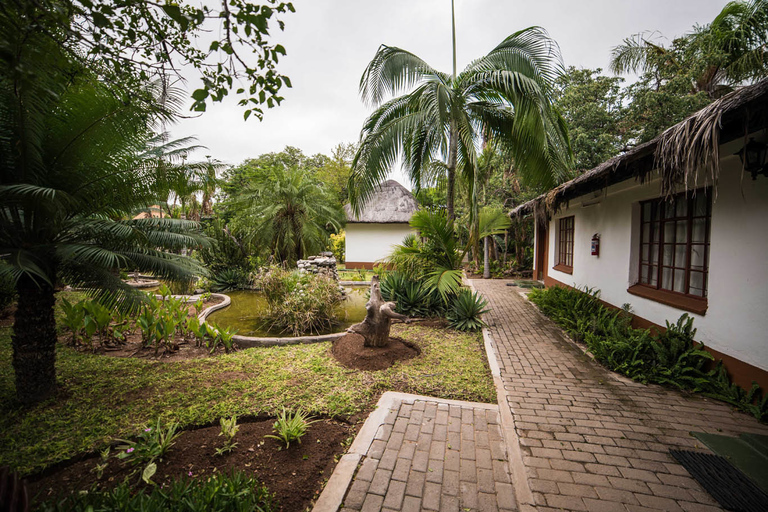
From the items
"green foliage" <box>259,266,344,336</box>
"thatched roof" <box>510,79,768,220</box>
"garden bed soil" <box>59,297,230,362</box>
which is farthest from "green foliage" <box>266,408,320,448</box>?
"thatched roof" <box>510,79,768,220</box>

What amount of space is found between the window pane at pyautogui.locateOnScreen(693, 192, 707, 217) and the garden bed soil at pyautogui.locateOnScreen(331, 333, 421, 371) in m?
4.28

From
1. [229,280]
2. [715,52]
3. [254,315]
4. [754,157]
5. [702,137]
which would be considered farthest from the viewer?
[229,280]

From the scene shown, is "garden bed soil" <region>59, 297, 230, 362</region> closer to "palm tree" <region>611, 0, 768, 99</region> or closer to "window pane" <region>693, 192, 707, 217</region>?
"window pane" <region>693, 192, 707, 217</region>

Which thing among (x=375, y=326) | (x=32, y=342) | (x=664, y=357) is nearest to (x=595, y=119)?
(x=664, y=357)

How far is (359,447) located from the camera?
268 centimetres

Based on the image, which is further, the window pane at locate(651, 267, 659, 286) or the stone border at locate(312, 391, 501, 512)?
the window pane at locate(651, 267, 659, 286)

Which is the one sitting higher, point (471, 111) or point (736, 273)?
point (471, 111)

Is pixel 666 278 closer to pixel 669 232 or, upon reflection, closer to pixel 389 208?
pixel 669 232

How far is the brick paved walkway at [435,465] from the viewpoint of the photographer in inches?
85.4

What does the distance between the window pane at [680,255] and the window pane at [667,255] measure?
0.28 ft

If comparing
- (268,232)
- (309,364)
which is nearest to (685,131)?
(309,364)

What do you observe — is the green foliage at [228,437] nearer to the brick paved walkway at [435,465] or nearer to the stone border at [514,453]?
the brick paved walkway at [435,465]

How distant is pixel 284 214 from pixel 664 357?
12.2 meters

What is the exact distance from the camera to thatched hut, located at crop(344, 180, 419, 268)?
19.3 meters
